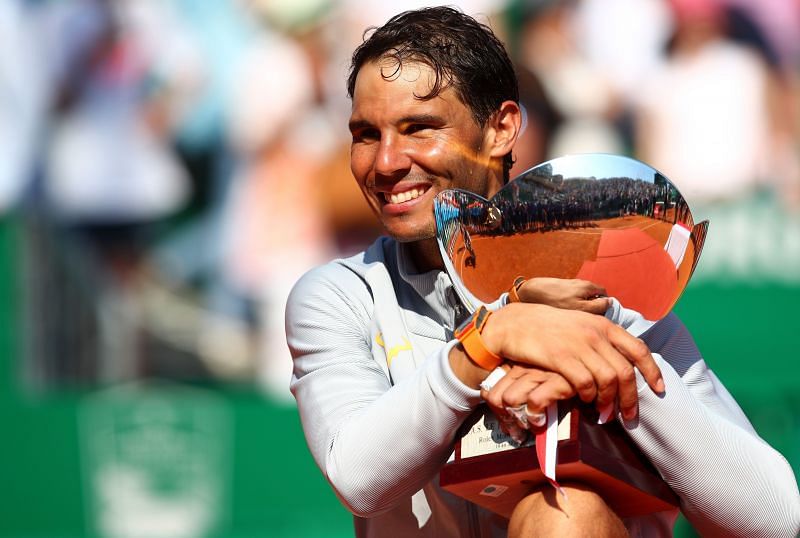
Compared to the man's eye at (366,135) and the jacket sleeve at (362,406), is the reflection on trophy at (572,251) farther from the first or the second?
the man's eye at (366,135)

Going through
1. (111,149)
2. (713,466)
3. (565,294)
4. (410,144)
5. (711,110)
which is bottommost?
(713,466)

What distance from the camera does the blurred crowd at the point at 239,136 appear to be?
5633mm

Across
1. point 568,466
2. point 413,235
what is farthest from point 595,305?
point 413,235

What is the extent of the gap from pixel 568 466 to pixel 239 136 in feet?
14.6

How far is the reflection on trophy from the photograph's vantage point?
1588 mm

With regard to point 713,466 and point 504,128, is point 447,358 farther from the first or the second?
point 504,128

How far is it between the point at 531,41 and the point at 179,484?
103 inches

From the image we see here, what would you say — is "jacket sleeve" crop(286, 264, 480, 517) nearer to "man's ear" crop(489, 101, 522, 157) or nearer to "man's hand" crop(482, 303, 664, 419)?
"man's hand" crop(482, 303, 664, 419)

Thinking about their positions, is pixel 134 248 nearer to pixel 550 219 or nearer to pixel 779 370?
pixel 779 370

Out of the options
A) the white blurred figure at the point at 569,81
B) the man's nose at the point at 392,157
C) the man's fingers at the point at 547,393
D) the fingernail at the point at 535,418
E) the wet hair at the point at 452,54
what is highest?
the white blurred figure at the point at 569,81

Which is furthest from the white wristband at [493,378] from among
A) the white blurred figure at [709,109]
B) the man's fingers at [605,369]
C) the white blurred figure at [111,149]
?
the white blurred figure at [111,149]

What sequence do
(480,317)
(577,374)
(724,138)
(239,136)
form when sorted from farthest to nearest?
(239,136)
(724,138)
(480,317)
(577,374)

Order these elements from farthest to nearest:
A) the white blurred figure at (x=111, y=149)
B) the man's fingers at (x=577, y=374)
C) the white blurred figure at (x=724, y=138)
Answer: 1. the white blurred figure at (x=111, y=149)
2. the white blurred figure at (x=724, y=138)
3. the man's fingers at (x=577, y=374)

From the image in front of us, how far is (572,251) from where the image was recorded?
1.66 metres
